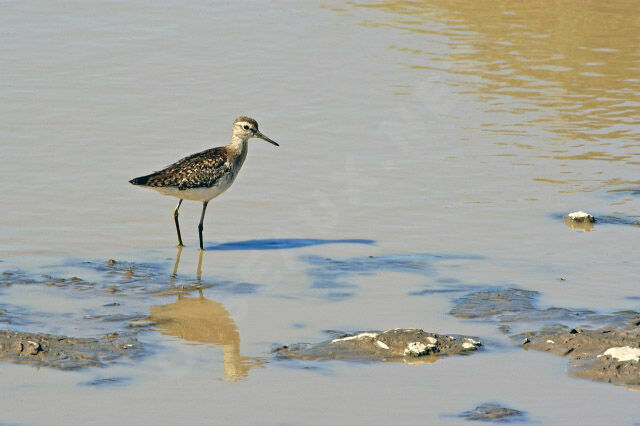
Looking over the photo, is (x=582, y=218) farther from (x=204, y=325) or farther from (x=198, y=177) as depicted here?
(x=204, y=325)

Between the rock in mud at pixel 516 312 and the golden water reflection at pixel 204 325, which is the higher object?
the rock in mud at pixel 516 312

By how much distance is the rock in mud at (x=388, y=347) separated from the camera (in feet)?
27.3

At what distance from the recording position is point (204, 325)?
368 inches

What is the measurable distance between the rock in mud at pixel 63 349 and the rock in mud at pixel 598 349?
3197mm

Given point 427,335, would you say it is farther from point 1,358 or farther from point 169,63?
point 169,63

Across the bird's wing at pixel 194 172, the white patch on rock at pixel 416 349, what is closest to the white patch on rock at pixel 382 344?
the white patch on rock at pixel 416 349

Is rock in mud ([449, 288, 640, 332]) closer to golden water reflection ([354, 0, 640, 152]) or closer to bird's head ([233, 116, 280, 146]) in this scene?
bird's head ([233, 116, 280, 146])

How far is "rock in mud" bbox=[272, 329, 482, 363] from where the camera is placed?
834 cm

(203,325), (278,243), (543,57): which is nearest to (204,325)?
(203,325)

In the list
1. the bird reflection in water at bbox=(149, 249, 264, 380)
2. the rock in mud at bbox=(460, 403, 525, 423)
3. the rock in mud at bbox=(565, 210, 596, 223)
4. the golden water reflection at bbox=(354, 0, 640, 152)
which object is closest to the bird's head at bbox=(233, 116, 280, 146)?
the bird reflection in water at bbox=(149, 249, 264, 380)

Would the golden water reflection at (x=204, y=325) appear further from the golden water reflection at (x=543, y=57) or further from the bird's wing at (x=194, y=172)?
the golden water reflection at (x=543, y=57)

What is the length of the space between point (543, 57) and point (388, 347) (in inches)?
550

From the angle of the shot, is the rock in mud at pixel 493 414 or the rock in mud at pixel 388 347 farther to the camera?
the rock in mud at pixel 388 347

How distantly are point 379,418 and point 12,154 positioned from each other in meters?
8.97
